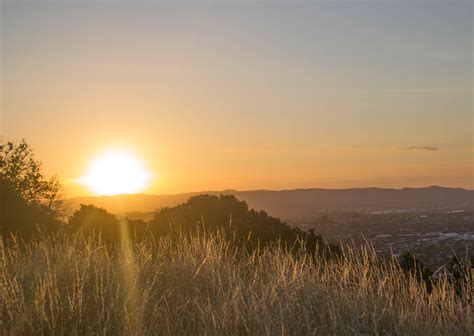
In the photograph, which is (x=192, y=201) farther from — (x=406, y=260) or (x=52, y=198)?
(x=52, y=198)

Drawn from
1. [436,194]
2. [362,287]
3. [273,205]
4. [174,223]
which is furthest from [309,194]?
[362,287]

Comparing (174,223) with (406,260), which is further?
(174,223)

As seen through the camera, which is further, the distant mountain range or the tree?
the distant mountain range

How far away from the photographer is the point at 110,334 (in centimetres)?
555

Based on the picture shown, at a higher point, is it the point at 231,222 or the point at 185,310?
the point at 231,222

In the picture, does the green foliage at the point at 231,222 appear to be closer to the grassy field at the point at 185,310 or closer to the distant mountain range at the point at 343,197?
the grassy field at the point at 185,310

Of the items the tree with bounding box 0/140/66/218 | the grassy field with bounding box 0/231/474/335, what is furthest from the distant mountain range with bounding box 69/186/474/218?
the grassy field with bounding box 0/231/474/335

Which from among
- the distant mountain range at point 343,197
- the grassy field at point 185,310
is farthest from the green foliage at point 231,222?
the distant mountain range at point 343,197

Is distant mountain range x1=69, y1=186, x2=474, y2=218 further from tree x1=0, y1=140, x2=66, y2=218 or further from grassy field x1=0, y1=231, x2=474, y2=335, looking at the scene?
grassy field x1=0, y1=231, x2=474, y2=335

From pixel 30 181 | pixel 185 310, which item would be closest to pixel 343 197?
pixel 30 181

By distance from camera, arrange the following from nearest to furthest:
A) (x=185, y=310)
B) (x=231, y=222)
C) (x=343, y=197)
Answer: (x=185, y=310) < (x=231, y=222) < (x=343, y=197)

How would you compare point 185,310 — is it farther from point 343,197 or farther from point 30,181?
point 343,197

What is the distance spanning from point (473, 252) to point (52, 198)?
62.6ft

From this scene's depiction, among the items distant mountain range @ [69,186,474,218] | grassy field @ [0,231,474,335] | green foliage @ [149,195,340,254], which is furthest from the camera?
distant mountain range @ [69,186,474,218]
